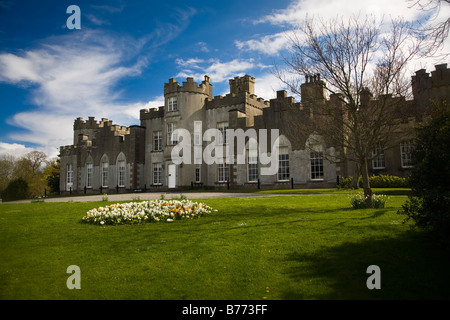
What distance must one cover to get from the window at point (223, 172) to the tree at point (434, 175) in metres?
26.1

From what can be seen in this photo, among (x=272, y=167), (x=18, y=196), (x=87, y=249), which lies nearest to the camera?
(x=87, y=249)

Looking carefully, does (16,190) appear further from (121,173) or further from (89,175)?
(89,175)

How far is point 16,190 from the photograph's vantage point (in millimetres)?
32594

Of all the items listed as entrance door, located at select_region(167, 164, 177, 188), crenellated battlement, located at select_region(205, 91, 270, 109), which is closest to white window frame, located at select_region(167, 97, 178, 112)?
crenellated battlement, located at select_region(205, 91, 270, 109)

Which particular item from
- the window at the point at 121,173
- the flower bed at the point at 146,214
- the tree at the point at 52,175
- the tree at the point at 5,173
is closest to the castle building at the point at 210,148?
the window at the point at 121,173

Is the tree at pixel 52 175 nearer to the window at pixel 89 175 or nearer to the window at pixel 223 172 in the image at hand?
the window at pixel 89 175

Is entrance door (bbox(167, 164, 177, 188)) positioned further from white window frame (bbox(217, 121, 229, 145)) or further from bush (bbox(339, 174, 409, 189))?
bush (bbox(339, 174, 409, 189))

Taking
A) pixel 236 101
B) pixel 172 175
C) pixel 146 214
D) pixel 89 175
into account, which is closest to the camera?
pixel 146 214

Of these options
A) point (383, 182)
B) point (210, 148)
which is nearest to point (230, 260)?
point (383, 182)

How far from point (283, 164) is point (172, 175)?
13.6 metres
